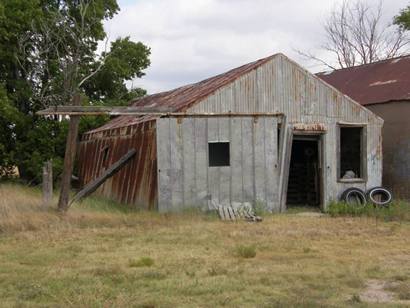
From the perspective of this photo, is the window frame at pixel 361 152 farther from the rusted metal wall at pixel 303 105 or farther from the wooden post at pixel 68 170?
the wooden post at pixel 68 170

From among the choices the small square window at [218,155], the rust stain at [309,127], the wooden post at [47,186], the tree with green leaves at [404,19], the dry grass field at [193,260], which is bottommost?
the dry grass field at [193,260]

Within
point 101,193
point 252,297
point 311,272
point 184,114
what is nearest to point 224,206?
point 184,114

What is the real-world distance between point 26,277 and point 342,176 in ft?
41.3

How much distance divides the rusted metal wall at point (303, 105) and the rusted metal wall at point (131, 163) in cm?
170

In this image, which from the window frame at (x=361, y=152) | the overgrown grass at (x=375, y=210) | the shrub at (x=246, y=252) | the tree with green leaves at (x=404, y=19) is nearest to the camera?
the shrub at (x=246, y=252)

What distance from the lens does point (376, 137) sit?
1836 cm

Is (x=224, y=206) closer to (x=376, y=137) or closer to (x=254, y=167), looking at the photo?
(x=254, y=167)

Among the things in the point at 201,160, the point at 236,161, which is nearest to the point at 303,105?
the point at 236,161

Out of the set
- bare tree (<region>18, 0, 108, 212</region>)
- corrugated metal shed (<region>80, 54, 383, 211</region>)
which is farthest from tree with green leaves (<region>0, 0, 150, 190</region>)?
corrugated metal shed (<region>80, 54, 383, 211</region>)

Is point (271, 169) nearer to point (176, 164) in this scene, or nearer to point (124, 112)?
point (176, 164)

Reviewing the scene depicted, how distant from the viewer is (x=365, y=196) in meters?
17.9

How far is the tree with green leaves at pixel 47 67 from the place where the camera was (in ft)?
80.2

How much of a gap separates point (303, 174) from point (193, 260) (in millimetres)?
12404

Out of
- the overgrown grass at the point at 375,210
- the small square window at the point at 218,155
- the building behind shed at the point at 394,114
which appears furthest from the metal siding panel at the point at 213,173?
the building behind shed at the point at 394,114
